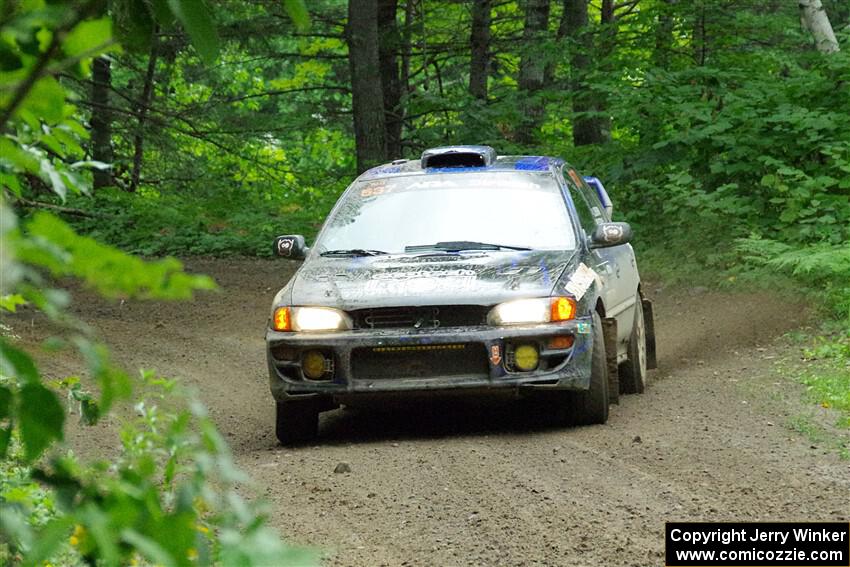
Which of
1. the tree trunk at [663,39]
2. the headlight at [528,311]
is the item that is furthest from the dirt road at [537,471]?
the tree trunk at [663,39]

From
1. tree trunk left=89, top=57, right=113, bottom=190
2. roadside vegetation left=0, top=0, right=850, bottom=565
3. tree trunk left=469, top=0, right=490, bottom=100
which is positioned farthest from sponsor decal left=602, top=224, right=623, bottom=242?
tree trunk left=469, top=0, right=490, bottom=100

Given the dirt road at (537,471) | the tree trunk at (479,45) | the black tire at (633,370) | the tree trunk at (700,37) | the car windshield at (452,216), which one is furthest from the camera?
the tree trunk at (479,45)

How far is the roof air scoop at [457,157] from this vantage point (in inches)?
383

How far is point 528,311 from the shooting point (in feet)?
25.5

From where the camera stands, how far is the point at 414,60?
30797 millimetres

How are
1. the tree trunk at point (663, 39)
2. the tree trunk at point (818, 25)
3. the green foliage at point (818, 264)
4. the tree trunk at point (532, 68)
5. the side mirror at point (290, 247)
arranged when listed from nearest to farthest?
the side mirror at point (290, 247), the green foliage at point (818, 264), the tree trunk at point (818, 25), the tree trunk at point (663, 39), the tree trunk at point (532, 68)

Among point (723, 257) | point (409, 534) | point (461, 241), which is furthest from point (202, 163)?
point (409, 534)

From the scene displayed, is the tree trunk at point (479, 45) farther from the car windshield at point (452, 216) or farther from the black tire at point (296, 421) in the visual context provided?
the black tire at point (296, 421)

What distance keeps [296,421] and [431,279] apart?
4.20 feet

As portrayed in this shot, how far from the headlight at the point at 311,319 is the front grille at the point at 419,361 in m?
0.21

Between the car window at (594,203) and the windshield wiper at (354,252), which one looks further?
the car window at (594,203)

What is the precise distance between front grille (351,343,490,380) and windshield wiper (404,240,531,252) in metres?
1.09

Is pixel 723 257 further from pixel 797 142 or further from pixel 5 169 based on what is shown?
pixel 5 169

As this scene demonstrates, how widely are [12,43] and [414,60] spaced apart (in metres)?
29.5
